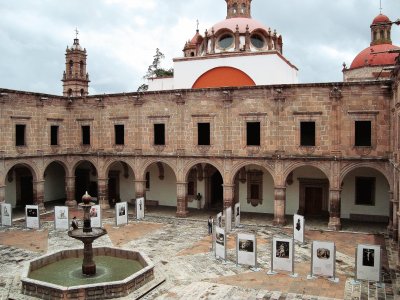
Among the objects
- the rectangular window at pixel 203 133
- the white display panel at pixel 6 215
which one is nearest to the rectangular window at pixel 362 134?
the rectangular window at pixel 203 133

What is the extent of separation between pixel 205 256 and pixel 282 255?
124 inches

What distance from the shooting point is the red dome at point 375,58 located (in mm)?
32344

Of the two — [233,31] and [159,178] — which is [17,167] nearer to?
[159,178]

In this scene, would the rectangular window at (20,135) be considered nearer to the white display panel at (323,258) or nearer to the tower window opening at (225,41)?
the tower window opening at (225,41)

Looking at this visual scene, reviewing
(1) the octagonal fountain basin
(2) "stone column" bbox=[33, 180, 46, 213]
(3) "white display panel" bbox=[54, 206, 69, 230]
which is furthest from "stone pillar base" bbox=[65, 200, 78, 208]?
(1) the octagonal fountain basin

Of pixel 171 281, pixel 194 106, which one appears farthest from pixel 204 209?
pixel 171 281

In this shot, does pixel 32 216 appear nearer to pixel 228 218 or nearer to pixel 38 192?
pixel 38 192

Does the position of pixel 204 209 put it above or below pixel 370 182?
below

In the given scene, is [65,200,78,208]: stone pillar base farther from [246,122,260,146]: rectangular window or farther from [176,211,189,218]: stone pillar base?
[246,122,260,146]: rectangular window

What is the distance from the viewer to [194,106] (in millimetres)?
22188

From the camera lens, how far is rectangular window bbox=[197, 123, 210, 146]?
22156 mm

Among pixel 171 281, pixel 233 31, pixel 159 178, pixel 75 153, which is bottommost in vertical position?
pixel 171 281

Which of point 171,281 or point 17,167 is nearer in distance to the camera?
point 171,281

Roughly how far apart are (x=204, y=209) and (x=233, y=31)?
40.1ft
